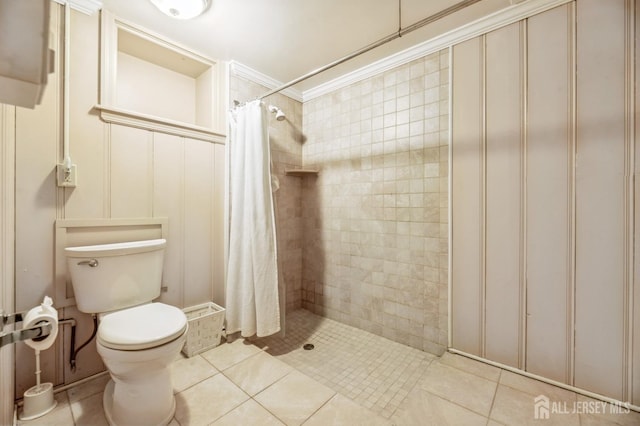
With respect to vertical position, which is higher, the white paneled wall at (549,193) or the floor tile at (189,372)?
the white paneled wall at (549,193)

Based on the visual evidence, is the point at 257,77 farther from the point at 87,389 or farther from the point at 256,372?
the point at 87,389

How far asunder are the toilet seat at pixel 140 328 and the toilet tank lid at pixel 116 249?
32 centimetres

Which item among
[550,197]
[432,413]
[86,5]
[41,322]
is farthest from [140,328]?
[550,197]

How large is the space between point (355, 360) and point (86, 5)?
2.75 metres

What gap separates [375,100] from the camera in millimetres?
2193

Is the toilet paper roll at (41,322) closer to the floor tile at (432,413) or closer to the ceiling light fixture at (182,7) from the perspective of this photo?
the floor tile at (432,413)

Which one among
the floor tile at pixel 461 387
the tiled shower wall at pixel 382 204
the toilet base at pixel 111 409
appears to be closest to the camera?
the toilet base at pixel 111 409

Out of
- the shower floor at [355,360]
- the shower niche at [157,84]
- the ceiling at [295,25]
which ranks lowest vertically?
the shower floor at [355,360]

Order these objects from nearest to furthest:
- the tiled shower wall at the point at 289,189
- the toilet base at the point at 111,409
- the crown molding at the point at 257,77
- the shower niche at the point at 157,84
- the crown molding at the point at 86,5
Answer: the toilet base at the point at 111,409, the crown molding at the point at 86,5, the shower niche at the point at 157,84, the crown molding at the point at 257,77, the tiled shower wall at the point at 289,189

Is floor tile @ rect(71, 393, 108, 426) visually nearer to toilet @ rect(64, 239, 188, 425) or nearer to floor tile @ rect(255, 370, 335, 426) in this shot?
toilet @ rect(64, 239, 188, 425)

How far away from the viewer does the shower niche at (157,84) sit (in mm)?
1633

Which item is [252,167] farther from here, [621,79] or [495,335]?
[621,79]

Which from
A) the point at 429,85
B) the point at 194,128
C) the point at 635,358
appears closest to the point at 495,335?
the point at 635,358

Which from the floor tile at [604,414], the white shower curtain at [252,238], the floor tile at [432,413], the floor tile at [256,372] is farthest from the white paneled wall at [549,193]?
the white shower curtain at [252,238]
